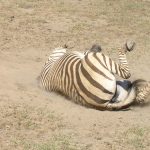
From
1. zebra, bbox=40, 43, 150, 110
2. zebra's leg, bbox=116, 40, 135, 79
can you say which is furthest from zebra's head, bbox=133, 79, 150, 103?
zebra's leg, bbox=116, 40, 135, 79

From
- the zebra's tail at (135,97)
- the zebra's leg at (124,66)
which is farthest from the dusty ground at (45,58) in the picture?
the zebra's leg at (124,66)

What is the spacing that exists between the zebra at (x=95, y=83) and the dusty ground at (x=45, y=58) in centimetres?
14

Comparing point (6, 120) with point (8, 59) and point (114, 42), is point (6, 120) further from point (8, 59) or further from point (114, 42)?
point (114, 42)

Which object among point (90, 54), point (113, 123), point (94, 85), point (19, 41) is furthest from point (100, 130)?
point (19, 41)

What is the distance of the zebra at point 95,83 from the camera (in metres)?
6.59

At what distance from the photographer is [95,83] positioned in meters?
6.61

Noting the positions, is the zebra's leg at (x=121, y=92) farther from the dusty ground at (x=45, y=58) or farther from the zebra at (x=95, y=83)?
the dusty ground at (x=45, y=58)

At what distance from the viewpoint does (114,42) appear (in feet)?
34.2

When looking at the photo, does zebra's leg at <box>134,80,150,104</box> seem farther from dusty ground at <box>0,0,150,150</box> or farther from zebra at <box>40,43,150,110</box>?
dusty ground at <box>0,0,150,150</box>

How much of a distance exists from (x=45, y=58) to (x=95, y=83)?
3.01 m

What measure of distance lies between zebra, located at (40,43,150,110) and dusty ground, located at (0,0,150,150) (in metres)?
0.14

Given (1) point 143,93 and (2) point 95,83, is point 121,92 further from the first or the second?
(2) point 95,83

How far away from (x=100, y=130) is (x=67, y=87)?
1.16m

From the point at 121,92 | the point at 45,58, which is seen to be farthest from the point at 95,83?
the point at 45,58
